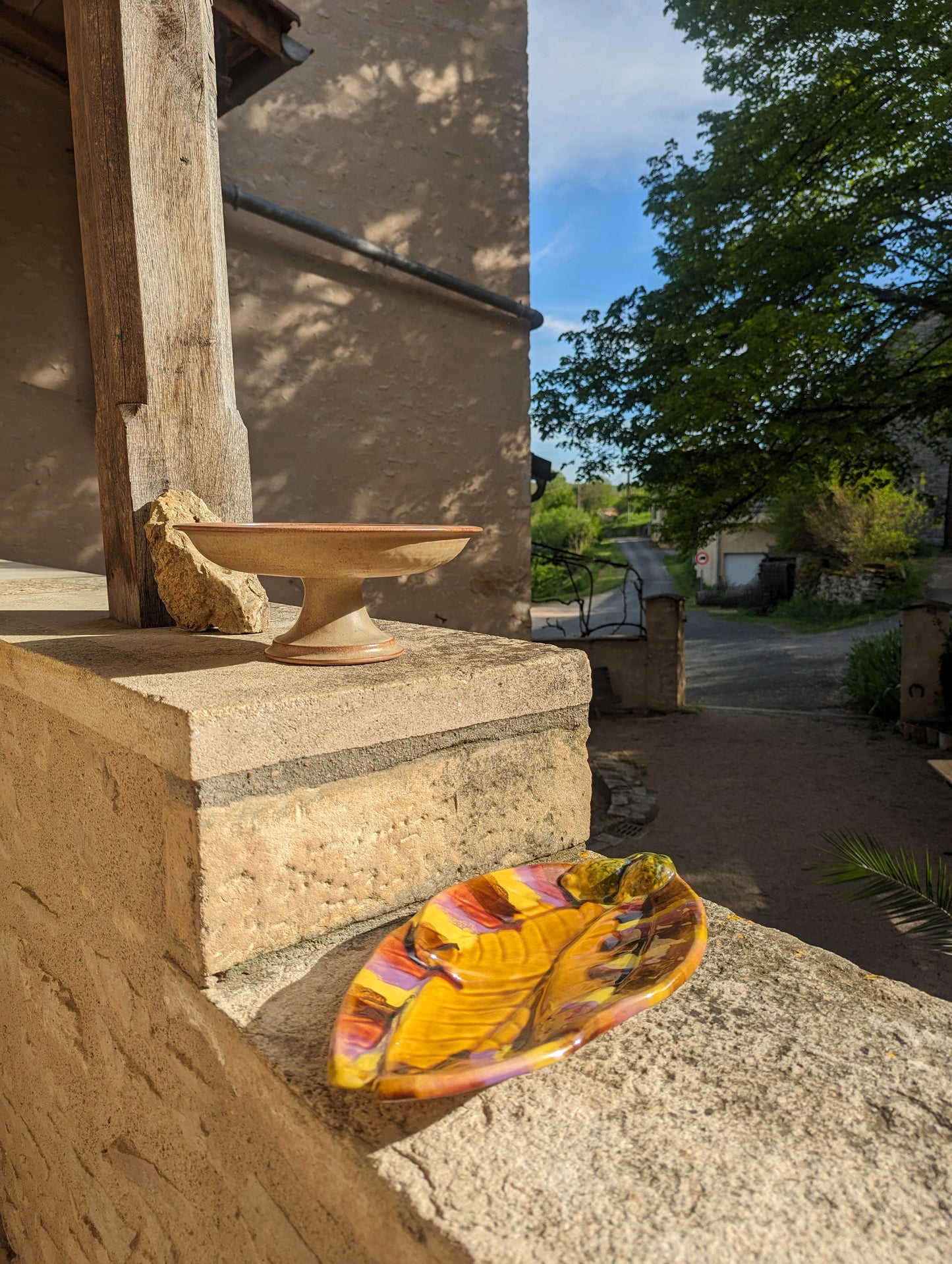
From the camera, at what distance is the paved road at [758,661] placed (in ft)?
33.9

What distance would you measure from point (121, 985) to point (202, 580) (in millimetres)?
832

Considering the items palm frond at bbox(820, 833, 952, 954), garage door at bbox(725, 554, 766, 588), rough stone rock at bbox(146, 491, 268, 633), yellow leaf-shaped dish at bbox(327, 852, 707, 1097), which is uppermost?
rough stone rock at bbox(146, 491, 268, 633)

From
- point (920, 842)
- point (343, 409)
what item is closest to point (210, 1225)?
point (343, 409)

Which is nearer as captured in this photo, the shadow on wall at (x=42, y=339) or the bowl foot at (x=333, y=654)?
the bowl foot at (x=333, y=654)

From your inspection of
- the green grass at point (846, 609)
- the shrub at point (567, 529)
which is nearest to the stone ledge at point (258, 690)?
the green grass at point (846, 609)

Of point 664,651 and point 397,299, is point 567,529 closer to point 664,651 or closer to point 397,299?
point 664,651

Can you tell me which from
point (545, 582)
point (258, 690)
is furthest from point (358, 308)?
point (545, 582)

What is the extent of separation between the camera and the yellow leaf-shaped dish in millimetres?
880

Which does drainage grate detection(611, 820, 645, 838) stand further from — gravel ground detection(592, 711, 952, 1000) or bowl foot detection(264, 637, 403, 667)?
bowl foot detection(264, 637, 403, 667)

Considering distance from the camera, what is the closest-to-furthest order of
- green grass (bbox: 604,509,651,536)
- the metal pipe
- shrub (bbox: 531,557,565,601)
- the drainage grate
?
the metal pipe, the drainage grate, shrub (bbox: 531,557,565,601), green grass (bbox: 604,509,651,536)

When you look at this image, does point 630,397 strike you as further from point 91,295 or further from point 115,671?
point 115,671

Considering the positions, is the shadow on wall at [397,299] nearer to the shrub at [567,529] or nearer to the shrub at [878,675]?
the shrub at [878,675]

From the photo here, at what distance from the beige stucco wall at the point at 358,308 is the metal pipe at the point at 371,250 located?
0.36 feet

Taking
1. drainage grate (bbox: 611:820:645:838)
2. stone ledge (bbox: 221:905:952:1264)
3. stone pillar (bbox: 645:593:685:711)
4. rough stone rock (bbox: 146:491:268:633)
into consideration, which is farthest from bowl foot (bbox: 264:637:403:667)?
stone pillar (bbox: 645:593:685:711)
